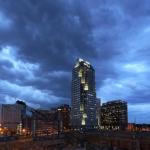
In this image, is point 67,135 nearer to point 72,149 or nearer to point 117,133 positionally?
point 117,133

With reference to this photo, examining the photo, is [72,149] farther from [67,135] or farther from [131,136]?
[67,135]

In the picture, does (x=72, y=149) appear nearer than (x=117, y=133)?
Yes

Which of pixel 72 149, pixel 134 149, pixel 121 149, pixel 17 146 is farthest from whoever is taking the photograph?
pixel 121 149

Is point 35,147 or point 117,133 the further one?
point 117,133

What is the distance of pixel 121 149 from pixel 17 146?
42824mm

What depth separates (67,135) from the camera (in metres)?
166

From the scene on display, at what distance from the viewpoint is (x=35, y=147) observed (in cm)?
12762

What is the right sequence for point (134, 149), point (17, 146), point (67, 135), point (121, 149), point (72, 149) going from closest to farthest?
1. point (72, 149)
2. point (17, 146)
3. point (134, 149)
4. point (121, 149)
5. point (67, 135)

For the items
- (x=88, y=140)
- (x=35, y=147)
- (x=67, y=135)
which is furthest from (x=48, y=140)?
(x=88, y=140)

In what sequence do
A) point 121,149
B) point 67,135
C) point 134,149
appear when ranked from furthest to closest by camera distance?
point 67,135 < point 121,149 < point 134,149

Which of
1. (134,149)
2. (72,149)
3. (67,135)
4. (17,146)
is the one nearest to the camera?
(72,149)

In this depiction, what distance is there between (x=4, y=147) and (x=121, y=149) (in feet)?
163

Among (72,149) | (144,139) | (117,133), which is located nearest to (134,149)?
(144,139)

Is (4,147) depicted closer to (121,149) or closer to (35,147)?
(35,147)
